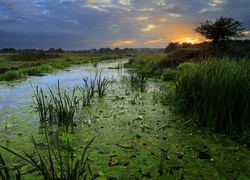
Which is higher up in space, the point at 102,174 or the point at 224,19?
the point at 224,19

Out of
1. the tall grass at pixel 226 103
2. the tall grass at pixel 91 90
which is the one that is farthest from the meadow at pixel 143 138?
the tall grass at pixel 91 90

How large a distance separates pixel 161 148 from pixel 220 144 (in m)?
1.13

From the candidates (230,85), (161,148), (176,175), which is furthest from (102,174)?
(230,85)

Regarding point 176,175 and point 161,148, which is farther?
point 161,148

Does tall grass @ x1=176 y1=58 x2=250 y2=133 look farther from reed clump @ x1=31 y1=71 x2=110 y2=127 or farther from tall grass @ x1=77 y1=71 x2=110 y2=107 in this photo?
tall grass @ x1=77 y1=71 x2=110 y2=107

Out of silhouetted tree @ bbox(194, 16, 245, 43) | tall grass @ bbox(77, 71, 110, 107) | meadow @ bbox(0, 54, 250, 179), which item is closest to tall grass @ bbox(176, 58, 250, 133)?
meadow @ bbox(0, 54, 250, 179)

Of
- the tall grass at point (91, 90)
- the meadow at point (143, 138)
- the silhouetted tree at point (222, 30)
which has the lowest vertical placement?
the meadow at point (143, 138)

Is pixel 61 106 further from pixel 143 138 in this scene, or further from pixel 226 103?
pixel 226 103

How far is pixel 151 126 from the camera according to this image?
4605 millimetres

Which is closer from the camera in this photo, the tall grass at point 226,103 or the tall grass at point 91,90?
the tall grass at point 226,103

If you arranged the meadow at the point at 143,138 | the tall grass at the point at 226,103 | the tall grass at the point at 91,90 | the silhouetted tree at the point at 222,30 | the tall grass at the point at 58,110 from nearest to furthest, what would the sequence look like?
1. the meadow at the point at 143,138
2. the tall grass at the point at 226,103
3. the tall grass at the point at 58,110
4. the tall grass at the point at 91,90
5. the silhouetted tree at the point at 222,30

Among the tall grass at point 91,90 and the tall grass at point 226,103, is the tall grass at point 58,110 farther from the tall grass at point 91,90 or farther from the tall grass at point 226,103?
the tall grass at point 226,103

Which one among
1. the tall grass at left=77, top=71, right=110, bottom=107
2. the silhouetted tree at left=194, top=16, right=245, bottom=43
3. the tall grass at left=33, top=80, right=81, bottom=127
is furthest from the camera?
the silhouetted tree at left=194, top=16, right=245, bottom=43

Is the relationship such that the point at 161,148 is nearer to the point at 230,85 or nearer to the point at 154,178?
the point at 154,178
